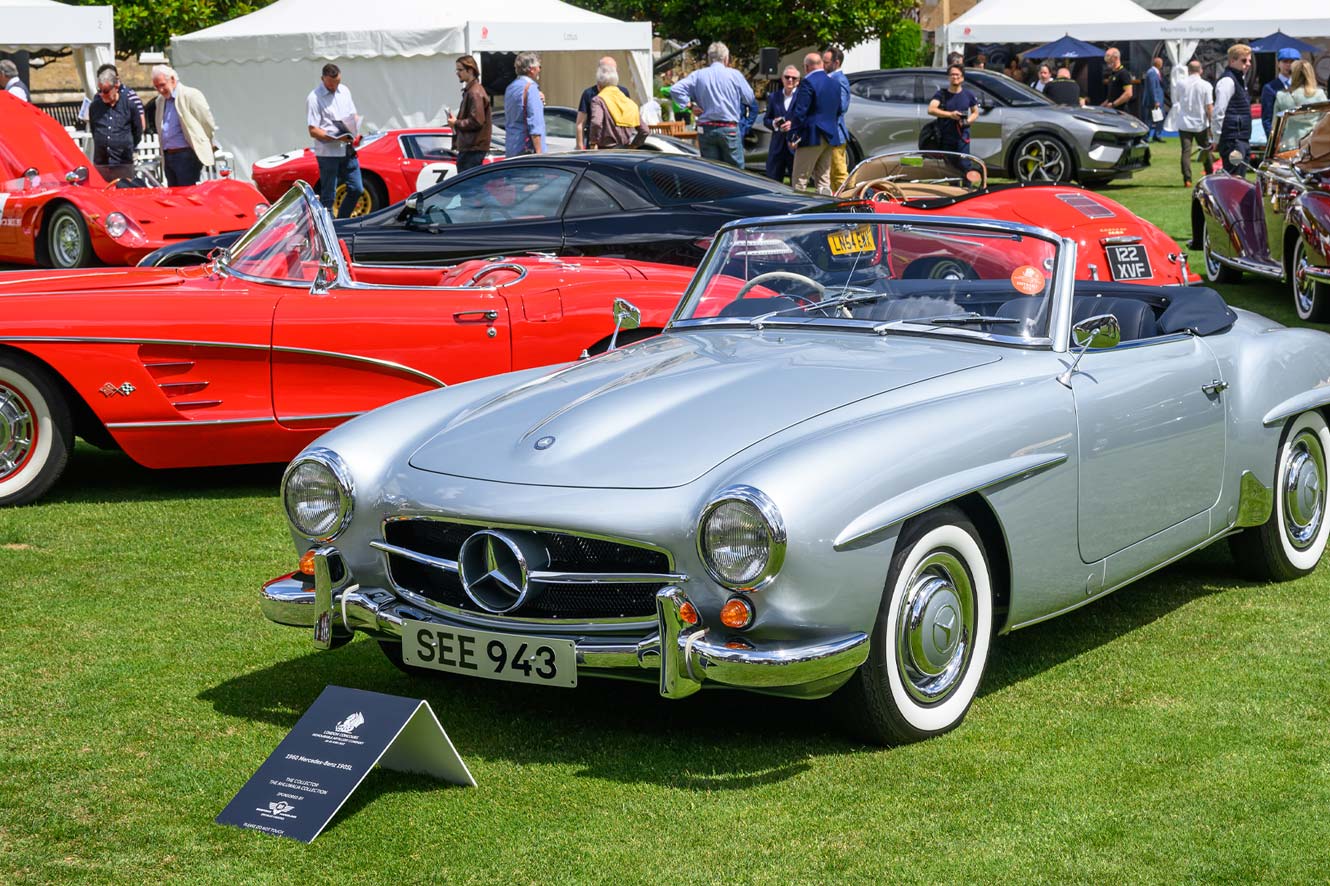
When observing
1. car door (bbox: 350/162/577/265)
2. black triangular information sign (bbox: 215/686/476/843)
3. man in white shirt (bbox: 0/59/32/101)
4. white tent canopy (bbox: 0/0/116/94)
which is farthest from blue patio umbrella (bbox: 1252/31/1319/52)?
black triangular information sign (bbox: 215/686/476/843)

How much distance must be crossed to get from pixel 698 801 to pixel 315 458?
141 cm

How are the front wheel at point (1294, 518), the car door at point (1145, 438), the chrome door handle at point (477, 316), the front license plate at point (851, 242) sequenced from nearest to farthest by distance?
the car door at point (1145, 438) → the front license plate at point (851, 242) → the front wheel at point (1294, 518) → the chrome door handle at point (477, 316)

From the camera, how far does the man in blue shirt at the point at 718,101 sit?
53.4 ft

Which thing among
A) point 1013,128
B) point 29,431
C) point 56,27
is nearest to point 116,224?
point 29,431

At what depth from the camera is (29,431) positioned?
22.0ft

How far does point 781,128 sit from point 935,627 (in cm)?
1180

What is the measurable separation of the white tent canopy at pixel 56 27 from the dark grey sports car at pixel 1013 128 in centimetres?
969

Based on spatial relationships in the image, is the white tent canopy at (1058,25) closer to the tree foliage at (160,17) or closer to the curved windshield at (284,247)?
the tree foliage at (160,17)

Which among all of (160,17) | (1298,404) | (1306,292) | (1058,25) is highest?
(160,17)

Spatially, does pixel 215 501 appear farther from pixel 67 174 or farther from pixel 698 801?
pixel 67 174

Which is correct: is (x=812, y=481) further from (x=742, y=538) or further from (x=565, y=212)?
(x=565, y=212)

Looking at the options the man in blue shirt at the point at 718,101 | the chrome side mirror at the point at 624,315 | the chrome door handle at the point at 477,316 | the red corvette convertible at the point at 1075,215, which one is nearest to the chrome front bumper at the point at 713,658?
the chrome side mirror at the point at 624,315

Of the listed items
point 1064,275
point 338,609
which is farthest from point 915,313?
point 338,609

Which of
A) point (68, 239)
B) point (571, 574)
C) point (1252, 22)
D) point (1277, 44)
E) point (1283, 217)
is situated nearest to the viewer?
point (571, 574)
